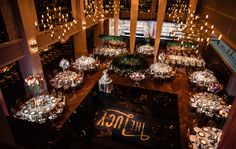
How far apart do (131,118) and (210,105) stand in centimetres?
373

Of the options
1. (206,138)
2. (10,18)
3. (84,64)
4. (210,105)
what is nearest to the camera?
(206,138)

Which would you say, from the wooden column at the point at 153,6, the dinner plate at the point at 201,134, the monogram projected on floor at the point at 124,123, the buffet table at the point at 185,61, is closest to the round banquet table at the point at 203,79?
the buffet table at the point at 185,61

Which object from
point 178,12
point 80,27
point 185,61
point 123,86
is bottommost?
point 123,86

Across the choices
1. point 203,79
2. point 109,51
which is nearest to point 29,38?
point 109,51

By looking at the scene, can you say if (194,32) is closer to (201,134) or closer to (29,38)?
(201,134)

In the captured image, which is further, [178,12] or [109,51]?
[178,12]

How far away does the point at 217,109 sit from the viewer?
7695mm

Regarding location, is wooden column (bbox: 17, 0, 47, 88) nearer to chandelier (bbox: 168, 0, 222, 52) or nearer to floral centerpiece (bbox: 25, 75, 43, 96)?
floral centerpiece (bbox: 25, 75, 43, 96)

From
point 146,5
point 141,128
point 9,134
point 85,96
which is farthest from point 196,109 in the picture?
point 146,5

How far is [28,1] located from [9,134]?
8.99m

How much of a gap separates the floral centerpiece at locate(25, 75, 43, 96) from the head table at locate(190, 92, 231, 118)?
7.89m

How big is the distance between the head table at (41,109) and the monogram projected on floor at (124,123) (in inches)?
80.7

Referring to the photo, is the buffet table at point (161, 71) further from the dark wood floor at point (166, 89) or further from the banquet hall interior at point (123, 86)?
the dark wood floor at point (166, 89)

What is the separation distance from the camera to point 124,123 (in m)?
8.07
